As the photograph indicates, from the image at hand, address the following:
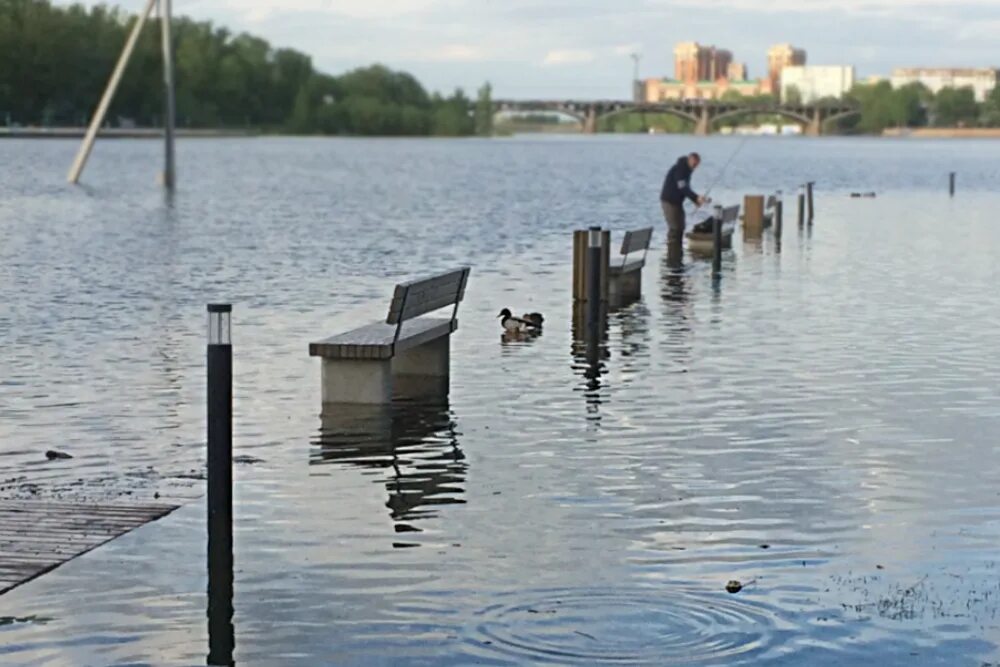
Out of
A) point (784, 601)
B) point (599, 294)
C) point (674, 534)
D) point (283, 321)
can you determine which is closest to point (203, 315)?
point (283, 321)

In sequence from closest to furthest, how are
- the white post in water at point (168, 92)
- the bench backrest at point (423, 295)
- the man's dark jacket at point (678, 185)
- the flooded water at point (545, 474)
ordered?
the flooded water at point (545, 474) < the bench backrest at point (423, 295) < the man's dark jacket at point (678, 185) < the white post in water at point (168, 92)

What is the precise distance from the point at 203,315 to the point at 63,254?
1409 cm

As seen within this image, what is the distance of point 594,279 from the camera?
74.1 ft

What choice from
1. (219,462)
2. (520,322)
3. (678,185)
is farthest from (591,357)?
(678,185)

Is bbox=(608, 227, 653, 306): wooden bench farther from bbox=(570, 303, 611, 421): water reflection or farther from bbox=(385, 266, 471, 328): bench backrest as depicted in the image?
bbox=(385, 266, 471, 328): bench backrest

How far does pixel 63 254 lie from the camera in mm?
38062

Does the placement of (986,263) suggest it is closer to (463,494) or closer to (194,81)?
(463,494)

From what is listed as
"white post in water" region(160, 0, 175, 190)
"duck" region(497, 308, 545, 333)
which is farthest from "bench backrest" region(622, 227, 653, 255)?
"white post in water" region(160, 0, 175, 190)

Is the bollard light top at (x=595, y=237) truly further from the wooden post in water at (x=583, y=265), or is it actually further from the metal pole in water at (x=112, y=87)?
the metal pole in water at (x=112, y=87)

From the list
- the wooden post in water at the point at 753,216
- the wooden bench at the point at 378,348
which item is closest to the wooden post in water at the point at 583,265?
the wooden bench at the point at 378,348

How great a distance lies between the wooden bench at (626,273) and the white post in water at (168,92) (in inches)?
1703

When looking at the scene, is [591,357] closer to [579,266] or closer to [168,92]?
[579,266]

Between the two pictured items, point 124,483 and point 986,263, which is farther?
point 986,263

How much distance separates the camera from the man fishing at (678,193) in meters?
36.4
